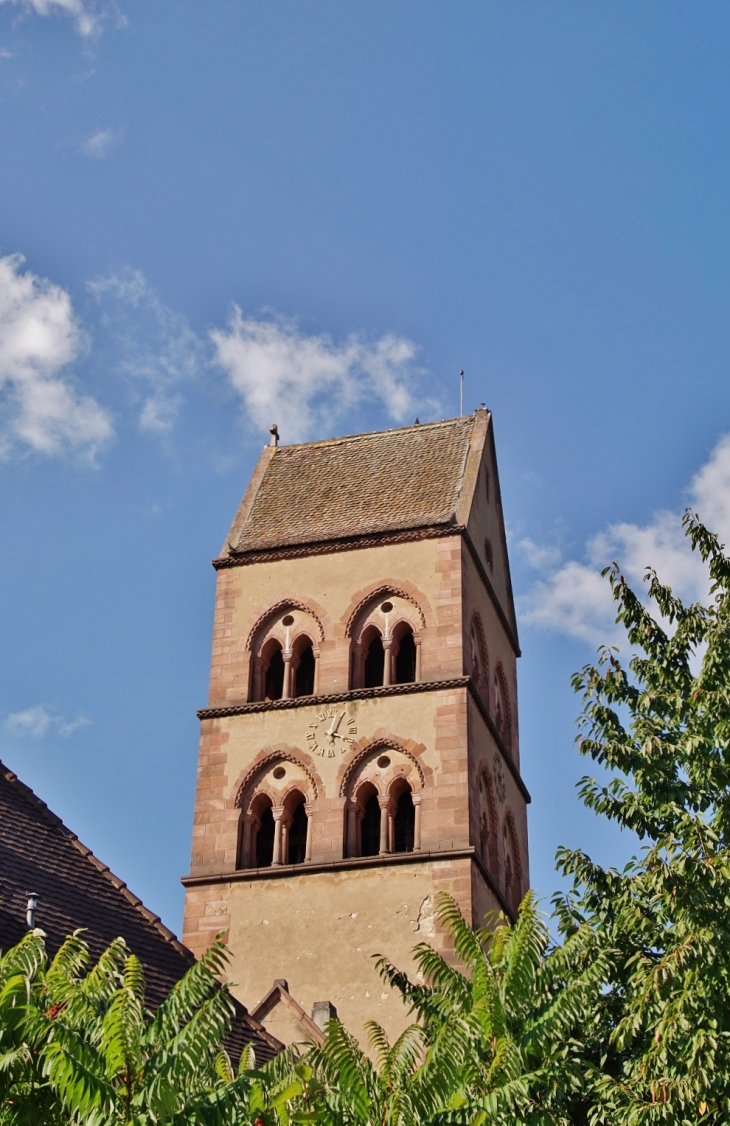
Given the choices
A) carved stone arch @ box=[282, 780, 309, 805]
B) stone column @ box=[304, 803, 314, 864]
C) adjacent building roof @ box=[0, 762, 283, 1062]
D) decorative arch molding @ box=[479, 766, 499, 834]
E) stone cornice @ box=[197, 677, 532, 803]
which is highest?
stone cornice @ box=[197, 677, 532, 803]

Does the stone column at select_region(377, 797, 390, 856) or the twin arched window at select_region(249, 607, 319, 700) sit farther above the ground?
the twin arched window at select_region(249, 607, 319, 700)

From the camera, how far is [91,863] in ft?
68.1

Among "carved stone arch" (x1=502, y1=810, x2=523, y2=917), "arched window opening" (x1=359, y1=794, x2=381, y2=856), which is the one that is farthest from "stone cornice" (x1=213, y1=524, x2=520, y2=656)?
"arched window opening" (x1=359, y1=794, x2=381, y2=856)

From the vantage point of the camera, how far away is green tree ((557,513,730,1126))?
1552 cm

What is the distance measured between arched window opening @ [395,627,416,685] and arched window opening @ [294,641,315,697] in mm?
1503

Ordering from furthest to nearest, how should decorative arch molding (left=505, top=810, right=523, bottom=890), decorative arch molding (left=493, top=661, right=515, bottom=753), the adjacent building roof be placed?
decorative arch molding (left=493, top=661, right=515, bottom=753) < decorative arch molding (left=505, top=810, right=523, bottom=890) < the adjacent building roof

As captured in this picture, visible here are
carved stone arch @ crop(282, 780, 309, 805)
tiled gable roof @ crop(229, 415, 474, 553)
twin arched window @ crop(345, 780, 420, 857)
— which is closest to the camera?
twin arched window @ crop(345, 780, 420, 857)

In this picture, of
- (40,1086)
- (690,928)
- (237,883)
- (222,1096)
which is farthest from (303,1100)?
(237,883)

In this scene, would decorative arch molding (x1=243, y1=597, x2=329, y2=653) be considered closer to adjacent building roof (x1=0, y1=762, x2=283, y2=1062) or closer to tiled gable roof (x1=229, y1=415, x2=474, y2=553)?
tiled gable roof (x1=229, y1=415, x2=474, y2=553)

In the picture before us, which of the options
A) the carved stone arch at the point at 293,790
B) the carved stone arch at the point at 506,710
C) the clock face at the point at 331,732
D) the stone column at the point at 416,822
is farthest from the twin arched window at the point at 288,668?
the carved stone arch at the point at 506,710

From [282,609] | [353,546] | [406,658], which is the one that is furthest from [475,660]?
[282,609]

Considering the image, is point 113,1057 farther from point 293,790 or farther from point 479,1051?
point 293,790

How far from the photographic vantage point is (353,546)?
3075 cm

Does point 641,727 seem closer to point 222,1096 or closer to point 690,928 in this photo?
point 690,928
